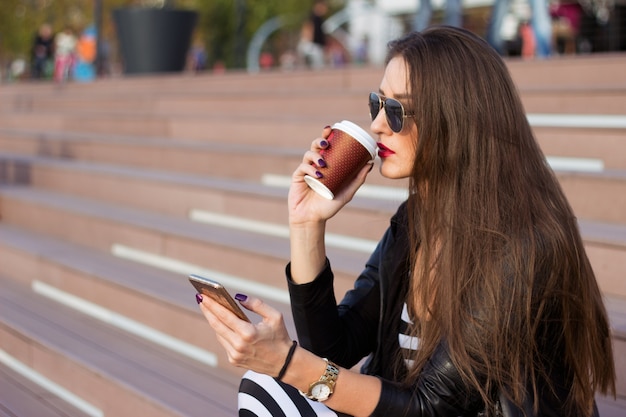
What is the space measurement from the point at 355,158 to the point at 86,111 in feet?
23.3

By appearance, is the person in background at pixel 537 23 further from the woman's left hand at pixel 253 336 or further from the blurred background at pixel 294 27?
→ the woman's left hand at pixel 253 336

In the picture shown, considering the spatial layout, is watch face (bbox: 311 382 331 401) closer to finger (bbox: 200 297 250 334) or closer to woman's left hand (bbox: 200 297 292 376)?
woman's left hand (bbox: 200 297 292 376)

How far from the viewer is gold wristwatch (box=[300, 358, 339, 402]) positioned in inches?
69.8

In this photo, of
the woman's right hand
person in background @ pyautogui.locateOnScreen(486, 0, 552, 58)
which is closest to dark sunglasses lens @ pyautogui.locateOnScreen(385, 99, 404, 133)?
the woman's right hand

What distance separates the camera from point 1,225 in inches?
244

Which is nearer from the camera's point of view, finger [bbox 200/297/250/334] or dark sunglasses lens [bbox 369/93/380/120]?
finger [bbox 200/297/250/334]

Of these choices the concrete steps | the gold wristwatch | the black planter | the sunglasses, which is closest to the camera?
the gold wristwatch

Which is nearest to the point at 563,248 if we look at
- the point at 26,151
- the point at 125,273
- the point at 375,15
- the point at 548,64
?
the point at 125,273

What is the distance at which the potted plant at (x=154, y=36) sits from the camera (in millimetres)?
10555

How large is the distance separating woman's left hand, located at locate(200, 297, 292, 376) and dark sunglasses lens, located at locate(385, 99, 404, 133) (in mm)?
553

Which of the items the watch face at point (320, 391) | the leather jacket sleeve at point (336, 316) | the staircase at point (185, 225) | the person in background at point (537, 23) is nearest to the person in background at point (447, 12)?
the person in background at point (537, 23)

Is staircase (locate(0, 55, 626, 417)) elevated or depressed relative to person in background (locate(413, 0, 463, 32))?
depressed

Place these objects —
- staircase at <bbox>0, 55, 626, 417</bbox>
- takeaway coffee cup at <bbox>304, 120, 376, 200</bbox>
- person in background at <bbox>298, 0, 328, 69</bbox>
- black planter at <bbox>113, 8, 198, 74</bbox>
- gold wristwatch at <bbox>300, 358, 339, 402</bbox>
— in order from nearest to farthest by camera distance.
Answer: gold wristwatch at <bbox>300, 358, 339, 402</bbox> < takeaway coffee cup at <bbox>304, 120, 376, 200</bbox> < staircase at <bbox>0, 55, 626, 417</bbox> < black planter at <bbox>113, 8, 198, 74</bbox> < person in background at <bbox>298, 0, 328, 69</bbox>

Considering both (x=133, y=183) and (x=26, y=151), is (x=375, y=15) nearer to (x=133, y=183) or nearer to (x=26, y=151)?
(x=26, y=151)
